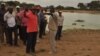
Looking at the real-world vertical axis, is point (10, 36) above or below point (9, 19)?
below

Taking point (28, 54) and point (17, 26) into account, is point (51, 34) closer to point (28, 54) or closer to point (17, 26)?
point (28, 54)

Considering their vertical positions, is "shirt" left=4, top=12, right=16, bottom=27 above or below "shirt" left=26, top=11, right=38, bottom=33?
below

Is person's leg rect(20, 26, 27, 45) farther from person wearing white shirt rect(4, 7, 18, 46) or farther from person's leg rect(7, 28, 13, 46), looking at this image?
person's leg rect(7, 28, 13, 46)

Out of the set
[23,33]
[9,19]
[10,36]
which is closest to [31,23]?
[9,19]

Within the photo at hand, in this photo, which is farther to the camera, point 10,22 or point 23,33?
point 23,33

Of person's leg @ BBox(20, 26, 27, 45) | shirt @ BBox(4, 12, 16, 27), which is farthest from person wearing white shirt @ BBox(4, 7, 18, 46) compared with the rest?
person's leg @ BBox(20, 26, 27, 45)

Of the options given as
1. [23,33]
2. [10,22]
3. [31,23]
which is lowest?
[23,33]

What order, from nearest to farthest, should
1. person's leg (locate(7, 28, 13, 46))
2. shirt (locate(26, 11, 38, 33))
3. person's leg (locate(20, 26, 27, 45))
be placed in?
1. shirt (locate(26, 11, 38, 33))
2. person's leg (locate(7, 28, 13, 46))
3. person's leg (locate(20, 26, 27, 45))

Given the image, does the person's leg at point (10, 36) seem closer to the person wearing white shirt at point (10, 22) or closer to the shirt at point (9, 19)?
the person wearing white shirt at point (10, 22)

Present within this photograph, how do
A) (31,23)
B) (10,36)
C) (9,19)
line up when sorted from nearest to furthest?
(31,23), (9,19), (10,36)

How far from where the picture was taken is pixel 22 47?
54.0 feet

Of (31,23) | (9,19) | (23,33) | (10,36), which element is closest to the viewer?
(31,23)

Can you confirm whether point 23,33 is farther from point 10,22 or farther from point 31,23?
point 31,23

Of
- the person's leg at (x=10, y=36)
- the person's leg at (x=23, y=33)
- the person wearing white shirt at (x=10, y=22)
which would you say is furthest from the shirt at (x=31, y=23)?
the person's leg at (x=23, y=33)
